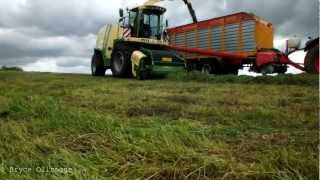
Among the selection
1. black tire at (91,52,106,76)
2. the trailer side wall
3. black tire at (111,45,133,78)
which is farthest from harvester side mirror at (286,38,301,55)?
black tire at (91,52,106,76)

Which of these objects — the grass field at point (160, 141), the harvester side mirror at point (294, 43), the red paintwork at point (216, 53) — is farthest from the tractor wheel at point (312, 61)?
the grass field at point (160, 141)

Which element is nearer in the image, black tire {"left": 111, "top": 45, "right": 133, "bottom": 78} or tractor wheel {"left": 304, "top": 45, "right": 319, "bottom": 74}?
tractor wheel {"left": 304, "top": 45, "right": 319, "bottom": 74}

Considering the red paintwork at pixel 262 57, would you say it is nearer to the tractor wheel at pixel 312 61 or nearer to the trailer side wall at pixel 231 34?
the trailer side wall at pixel 231 34

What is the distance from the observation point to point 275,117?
5.50 meters

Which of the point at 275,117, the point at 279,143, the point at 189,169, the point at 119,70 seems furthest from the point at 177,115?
the point at 119,70

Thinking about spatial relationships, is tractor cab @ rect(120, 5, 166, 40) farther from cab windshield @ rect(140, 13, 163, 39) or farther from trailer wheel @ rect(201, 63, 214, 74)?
trailer wheel @ rect(201, 63, 214, 74)

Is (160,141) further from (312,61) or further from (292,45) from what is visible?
(292,45)

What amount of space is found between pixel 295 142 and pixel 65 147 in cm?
184

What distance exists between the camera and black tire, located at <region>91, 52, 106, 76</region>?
2027 centimetres

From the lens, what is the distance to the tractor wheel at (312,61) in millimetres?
13820

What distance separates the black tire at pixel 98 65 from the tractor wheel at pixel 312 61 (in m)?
8.69

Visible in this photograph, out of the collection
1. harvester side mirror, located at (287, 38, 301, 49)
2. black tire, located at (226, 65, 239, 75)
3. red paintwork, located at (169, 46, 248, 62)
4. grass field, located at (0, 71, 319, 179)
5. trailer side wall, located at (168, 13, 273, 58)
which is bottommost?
grass field, located at (0, 71, 319, 179)

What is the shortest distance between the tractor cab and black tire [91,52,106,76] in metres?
2.50

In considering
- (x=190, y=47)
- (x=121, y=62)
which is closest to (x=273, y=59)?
(x=121, y=62)
